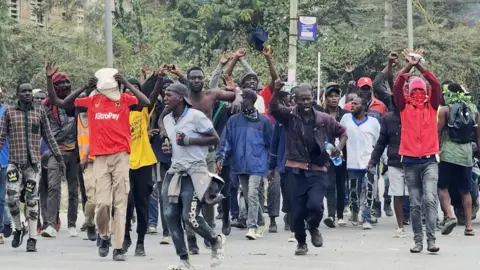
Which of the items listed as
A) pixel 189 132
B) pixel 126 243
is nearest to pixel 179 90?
pixel 189 132

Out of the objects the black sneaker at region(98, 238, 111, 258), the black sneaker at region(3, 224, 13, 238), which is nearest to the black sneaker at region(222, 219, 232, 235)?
the black sneaker at region(3, 224, 13, 238)

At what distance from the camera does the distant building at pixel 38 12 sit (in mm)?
36938

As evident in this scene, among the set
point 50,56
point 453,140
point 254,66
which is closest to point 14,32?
point 50,56

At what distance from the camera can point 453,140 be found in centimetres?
1616

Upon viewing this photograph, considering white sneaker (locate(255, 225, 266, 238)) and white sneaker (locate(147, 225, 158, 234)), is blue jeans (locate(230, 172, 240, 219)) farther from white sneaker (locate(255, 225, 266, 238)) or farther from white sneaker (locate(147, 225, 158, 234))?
white sneaker (locate(147, 225, 158, 234))

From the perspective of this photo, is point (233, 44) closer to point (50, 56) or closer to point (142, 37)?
point (142, 37)

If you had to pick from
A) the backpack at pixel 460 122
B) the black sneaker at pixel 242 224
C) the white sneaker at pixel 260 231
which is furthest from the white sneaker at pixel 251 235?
the backpack at pixel 460 122

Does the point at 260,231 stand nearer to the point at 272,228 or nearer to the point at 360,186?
the point at 272,228

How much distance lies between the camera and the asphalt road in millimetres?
12703

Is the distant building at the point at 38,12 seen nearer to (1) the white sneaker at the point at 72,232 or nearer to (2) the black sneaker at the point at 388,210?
(2) the black sneaker at the point at 388,210

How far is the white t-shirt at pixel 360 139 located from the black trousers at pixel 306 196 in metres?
3.88

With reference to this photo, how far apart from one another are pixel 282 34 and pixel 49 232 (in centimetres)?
2386

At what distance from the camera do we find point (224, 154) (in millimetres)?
15945

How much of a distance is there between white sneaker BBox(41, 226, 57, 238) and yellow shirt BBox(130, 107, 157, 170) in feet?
9.18
